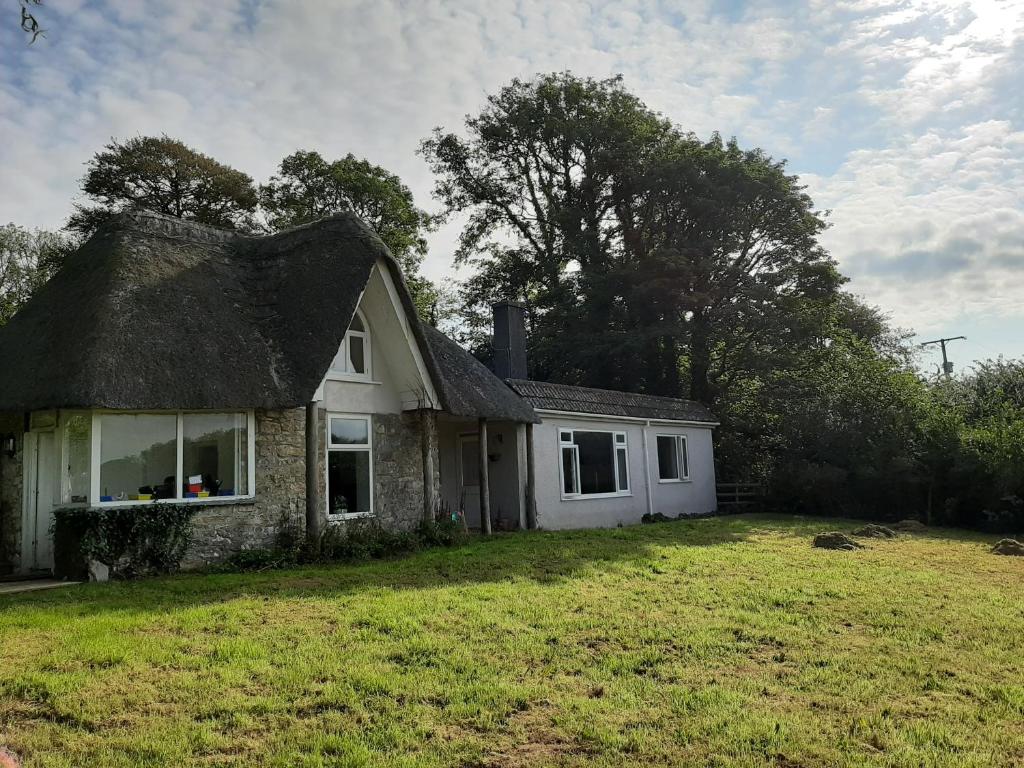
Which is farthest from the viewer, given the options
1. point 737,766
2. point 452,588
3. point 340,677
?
point 452,588

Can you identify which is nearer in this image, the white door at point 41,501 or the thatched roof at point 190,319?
the thatched roof at point 190,319

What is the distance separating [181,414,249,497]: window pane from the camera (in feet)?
38.1

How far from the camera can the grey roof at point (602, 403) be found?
57.7ft

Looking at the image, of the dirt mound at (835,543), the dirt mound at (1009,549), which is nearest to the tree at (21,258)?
the dirt mound at (835,543)

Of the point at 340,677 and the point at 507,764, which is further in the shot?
the point at 340,677

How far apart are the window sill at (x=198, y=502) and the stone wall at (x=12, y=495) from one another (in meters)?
2.14

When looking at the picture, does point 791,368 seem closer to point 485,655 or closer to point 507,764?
point 485,655

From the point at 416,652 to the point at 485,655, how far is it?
0.60 meters

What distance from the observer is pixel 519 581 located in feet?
31.6

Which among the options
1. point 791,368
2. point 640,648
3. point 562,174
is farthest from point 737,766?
point 562,174

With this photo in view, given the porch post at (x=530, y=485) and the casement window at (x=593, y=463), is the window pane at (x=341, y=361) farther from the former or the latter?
the casement window at (x=593, y=463)

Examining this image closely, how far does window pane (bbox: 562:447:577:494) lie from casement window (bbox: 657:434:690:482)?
3.95 meters

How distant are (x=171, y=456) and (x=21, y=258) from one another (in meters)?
29.6

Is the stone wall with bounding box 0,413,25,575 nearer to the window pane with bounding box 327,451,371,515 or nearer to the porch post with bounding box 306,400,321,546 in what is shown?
the porch post with bounding box 306,400,321,546
